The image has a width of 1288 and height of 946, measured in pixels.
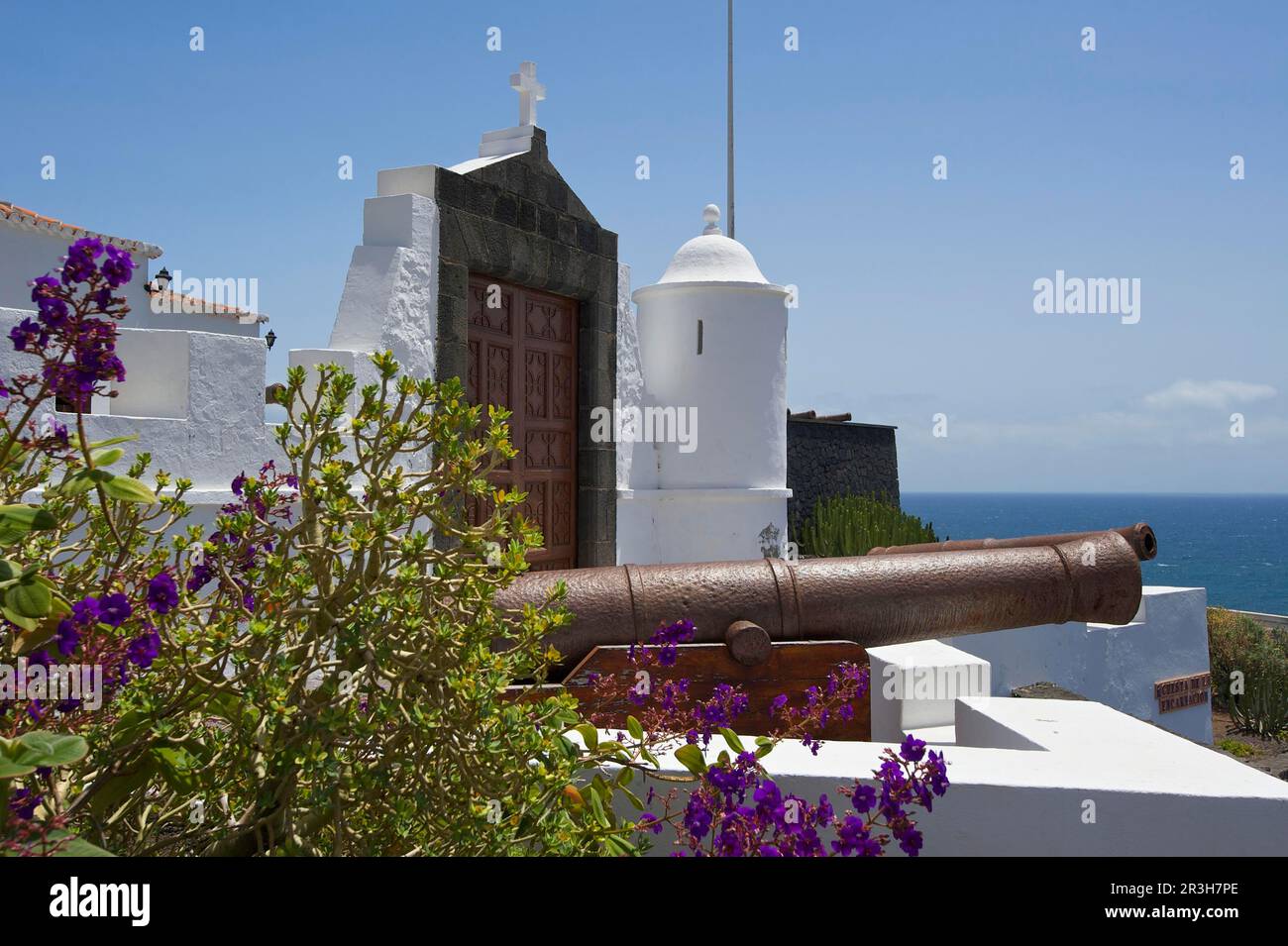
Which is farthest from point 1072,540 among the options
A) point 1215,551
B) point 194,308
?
point 1215,551

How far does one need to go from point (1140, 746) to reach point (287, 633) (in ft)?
8.95

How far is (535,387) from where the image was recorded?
7.57m

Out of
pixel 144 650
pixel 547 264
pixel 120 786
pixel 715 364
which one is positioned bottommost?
pixel 120 786

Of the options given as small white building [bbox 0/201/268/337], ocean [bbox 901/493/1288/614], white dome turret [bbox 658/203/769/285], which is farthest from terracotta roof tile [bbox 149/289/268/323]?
ocean [bbox 901/493/1288/614]

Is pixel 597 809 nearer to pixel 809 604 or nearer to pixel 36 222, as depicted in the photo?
pixel 809 604

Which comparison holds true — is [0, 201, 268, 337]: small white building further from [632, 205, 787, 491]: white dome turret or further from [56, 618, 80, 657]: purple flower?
[56, 618, 80, 657]: purple flower

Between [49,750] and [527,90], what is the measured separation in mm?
6739

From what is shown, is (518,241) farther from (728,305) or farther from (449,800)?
(449,800)

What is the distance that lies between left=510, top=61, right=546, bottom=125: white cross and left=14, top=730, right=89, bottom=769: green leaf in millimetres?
6537

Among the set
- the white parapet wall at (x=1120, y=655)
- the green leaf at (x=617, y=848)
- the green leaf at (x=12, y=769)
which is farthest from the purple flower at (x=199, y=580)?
the white parapet wall at (x=1120, y=655)

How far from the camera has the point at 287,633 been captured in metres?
2.31

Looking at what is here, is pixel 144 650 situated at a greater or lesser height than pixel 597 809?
greater

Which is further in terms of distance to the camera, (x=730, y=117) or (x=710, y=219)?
(x=730, y=117)

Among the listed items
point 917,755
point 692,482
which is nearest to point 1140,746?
point 917,755
